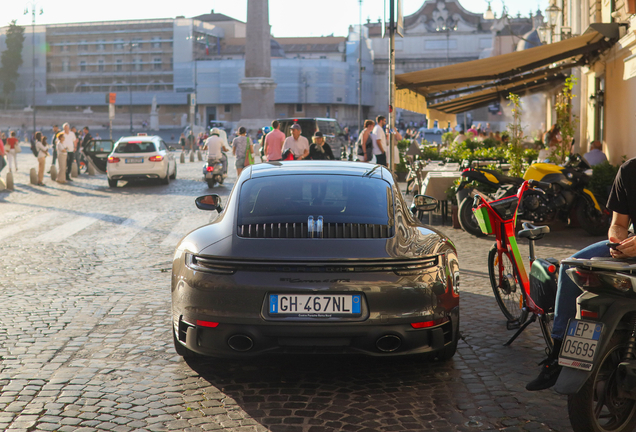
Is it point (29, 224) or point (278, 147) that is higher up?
point (278, 147)

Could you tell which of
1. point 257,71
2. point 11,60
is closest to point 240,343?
point 257,71

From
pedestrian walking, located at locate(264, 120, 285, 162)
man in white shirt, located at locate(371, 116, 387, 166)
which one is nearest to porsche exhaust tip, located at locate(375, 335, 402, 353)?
pedestrian walking, located at locate(264, 120, 285, 162)

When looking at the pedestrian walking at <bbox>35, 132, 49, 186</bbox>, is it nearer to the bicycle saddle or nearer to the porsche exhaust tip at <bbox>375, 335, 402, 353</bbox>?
the bicycle saddle

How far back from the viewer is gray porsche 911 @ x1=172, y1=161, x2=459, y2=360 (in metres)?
4.40

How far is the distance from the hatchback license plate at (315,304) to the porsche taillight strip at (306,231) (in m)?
0.41

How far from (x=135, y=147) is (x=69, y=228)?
33.9ft

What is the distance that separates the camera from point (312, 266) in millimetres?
Result: 4441

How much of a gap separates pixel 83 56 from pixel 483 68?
384 feet

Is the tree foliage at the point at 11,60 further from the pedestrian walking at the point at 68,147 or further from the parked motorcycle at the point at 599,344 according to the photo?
the parked motorcycle at the point at 599,344

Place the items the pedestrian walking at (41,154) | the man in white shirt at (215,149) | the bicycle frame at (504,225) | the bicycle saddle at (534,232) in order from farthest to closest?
the pedestrian walking at (41,154)
the man in white shirt at (215,149)
the bicycle frame at (504,225)
the bicycle saddle at (534,232)

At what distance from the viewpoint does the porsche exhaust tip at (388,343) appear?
4457 mm

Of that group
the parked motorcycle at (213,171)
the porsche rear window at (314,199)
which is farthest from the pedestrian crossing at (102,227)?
the parked motorcycle at (213,171)

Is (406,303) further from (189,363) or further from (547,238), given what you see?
(547,238)

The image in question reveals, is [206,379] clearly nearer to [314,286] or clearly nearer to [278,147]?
[314,286]
